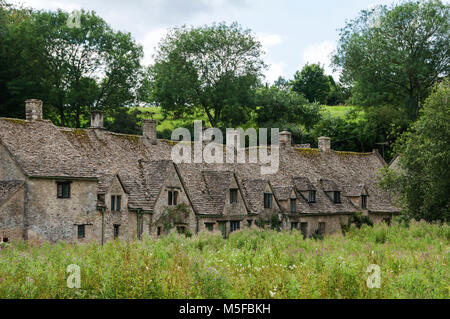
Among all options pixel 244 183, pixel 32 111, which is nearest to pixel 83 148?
pixel 32 111

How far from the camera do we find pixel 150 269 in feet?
53.0

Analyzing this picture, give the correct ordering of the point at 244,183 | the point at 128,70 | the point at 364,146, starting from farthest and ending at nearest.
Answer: the point at 364,146 → the point at 128,70 → the point at 244,183

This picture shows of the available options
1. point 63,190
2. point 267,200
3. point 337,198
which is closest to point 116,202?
point 63,190

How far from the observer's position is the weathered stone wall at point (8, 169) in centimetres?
3172

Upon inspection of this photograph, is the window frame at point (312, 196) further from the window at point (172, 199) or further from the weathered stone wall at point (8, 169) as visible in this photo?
the weathered stone wall at point (8, 169)

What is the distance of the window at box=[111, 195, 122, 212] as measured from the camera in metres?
35.6

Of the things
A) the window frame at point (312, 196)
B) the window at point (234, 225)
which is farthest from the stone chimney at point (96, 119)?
the window frame at point (312, 196)

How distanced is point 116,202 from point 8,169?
22.9 ft

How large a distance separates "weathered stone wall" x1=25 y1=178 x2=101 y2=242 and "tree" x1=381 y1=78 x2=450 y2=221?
1989 centimetres

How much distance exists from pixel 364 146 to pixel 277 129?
45.2ft

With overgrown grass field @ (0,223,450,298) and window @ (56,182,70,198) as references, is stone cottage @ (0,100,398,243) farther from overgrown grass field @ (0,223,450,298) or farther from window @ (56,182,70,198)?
overgrown grass field @ (0,223,450,298)

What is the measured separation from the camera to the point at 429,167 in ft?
115

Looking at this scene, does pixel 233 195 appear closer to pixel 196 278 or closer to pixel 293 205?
pixel 293 205

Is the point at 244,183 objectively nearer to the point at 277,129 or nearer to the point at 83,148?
the point at 83,148
